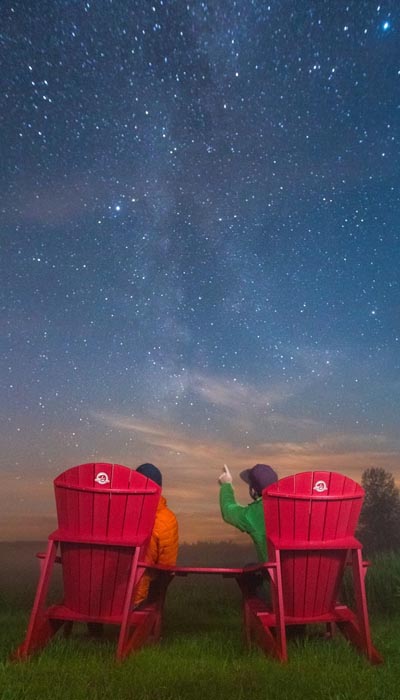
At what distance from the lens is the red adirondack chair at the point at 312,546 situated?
4609 mm

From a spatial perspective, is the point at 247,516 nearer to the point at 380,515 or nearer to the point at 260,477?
the point at 260,477

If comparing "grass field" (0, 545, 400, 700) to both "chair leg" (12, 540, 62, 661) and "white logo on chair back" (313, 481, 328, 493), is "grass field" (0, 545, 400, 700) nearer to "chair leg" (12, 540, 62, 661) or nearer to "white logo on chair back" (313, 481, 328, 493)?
"chair leg" (12, 540, 62, 661)

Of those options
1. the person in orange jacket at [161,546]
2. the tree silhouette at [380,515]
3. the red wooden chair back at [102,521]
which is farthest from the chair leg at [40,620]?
the tree silhouette at [380,515]

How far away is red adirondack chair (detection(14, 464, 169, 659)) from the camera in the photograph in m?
4.55

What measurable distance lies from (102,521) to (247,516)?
1.35 metres

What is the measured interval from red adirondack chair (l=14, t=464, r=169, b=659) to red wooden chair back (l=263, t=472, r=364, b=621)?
34.6 inches

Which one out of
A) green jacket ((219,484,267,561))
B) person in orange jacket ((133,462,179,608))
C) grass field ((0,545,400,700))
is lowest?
grass field ((0,545,400,700))

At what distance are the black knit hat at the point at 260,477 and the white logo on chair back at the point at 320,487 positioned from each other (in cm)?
90

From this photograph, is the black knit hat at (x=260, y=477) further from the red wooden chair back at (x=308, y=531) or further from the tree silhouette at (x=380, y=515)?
the tree silhouette at (x=380, y=515)

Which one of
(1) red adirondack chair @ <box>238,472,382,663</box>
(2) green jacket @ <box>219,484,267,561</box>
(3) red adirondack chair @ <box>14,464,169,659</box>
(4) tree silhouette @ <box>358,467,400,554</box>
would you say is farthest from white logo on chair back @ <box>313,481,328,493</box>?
(4) tree silhouette @ <box>358,467,400,554</box>

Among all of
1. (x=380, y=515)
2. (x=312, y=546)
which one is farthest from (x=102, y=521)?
(x=380, y=515)

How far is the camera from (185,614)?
7.82m

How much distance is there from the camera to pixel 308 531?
15.2ft

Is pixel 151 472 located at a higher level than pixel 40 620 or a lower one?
higher
